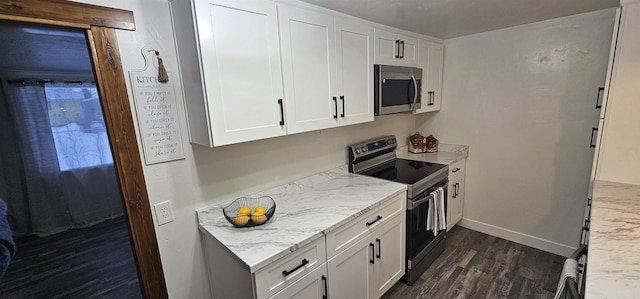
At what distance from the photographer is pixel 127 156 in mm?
1304

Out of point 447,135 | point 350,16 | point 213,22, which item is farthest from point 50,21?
point 447,135

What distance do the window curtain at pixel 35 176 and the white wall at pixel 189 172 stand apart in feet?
10.9

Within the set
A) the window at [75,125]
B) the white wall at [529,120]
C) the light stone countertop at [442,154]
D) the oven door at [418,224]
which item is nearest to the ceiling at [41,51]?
the window at [75,125]

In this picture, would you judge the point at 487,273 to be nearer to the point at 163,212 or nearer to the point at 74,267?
the point at 163,212

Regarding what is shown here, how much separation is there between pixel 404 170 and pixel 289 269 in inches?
58.7

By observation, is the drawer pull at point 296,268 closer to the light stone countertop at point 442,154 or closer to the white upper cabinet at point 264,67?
the white upper cabinet at point 264,67

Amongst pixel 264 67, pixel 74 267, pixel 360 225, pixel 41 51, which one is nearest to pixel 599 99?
pixel 360 225

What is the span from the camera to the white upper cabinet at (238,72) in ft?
4.10

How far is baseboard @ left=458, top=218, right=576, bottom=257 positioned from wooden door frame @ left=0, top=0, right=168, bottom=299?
3.05 meters

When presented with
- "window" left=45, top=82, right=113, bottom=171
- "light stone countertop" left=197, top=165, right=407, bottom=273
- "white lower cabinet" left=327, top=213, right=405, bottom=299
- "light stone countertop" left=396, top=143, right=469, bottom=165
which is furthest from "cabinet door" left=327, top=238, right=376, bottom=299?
"window" left=45, top=82, right=113, bottom=171

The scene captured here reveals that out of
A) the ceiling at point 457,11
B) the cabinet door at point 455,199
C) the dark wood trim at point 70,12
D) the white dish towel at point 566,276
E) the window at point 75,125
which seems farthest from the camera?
the window at point 75,125

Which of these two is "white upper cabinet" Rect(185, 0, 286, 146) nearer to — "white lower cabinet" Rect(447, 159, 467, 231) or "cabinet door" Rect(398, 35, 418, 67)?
"cabinet door" Rect(398, 35, 418, 67)

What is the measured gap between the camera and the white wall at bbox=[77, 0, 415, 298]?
52.0 inches

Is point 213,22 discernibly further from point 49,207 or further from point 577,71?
point 49,207
